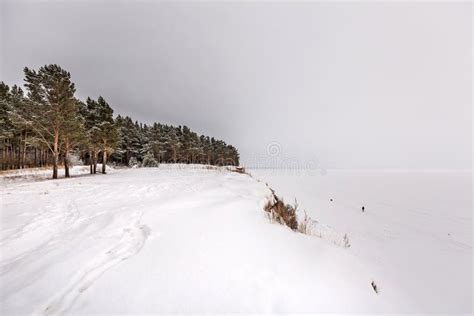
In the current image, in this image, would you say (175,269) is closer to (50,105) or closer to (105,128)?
(50,105)

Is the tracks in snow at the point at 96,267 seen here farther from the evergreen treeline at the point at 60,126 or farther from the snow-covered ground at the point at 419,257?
the evergreen treeline at the point at 60,126

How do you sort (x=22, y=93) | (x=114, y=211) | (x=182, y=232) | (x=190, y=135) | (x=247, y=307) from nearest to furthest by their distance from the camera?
(x=247, y=307), (x=182, y=232), (x=114, y=211), (x=22, y=93), (x=190, y=135)

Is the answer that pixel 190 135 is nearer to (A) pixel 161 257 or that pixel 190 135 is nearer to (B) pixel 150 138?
(B) pixel 150 138

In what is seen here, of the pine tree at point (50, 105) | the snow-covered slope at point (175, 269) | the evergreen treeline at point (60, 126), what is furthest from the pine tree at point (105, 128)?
the snow-covered slope at point (175, 269)

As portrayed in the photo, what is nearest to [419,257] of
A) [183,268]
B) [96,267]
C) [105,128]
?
[183,268]

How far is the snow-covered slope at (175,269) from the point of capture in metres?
1.83

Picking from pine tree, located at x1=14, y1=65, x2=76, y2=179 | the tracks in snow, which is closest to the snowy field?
the tracks in snow

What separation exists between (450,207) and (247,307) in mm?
26317

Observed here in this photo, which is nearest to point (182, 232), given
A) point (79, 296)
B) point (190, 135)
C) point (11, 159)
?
point (79, 296)

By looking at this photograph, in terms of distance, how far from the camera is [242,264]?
7.86ft

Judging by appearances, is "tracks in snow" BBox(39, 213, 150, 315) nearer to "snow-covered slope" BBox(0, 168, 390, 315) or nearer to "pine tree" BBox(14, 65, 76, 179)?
"snow-covered slope" BBox(0, 168, 390, 315)

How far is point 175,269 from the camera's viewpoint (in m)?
2.27

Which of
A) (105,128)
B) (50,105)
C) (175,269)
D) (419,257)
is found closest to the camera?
(175,269)

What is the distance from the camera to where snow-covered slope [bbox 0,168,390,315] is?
183 centimetres
